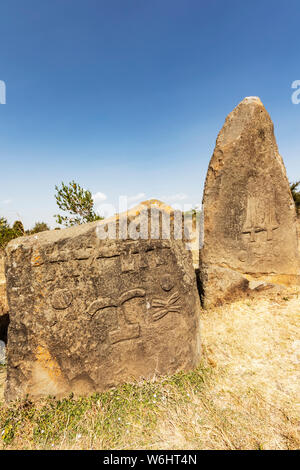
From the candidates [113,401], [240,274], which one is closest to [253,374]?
[113,401]

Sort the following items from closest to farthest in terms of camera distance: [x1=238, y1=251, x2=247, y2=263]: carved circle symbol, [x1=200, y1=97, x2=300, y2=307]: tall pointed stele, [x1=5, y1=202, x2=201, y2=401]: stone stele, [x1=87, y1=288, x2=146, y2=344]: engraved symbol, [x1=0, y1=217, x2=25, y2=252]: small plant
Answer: [x1=5, y1=202, x2=201, y2=401]: stone stele < [x1=87, y1=288, x2=146, y2=344]: engraved symbol < [x1=200, y1=97, x2=300, y2=307]: tall pointed stele < [x1=238, y1=251, x2=247, y2=263]: carved circle symbol < [x1=0, y1=217, x2=25, y2=252]: small plant

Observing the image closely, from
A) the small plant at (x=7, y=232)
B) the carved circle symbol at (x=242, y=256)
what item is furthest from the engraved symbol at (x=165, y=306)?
the small plant at (x=7, y=232)

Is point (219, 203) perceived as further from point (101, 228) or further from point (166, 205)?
point (101, 228)

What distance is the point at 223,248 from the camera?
16.4 feet

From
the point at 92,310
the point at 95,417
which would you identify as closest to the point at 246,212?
the point at 92,310

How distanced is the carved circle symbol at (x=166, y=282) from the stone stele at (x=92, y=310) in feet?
0.04

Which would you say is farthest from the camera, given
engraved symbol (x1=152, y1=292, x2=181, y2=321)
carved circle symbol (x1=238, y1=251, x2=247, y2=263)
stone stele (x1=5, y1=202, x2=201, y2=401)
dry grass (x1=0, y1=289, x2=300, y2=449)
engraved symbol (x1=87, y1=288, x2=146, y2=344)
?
carved circle symbol (x1=238, y1=251, x2=247, y2=263)

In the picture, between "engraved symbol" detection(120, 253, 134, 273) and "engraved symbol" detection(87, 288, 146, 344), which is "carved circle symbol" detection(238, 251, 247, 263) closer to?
"engraved symbol" detection(87, 288, 146, 344)

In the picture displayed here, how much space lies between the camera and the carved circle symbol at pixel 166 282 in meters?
2.86

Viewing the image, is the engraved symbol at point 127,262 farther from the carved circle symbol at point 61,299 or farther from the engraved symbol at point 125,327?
the carved circle symbol at point 61,299

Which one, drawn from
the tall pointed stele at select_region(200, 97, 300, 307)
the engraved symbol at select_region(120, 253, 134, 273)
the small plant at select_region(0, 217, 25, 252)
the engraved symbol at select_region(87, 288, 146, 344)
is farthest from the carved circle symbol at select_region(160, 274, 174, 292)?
the small plant at select_region(0, 217, 25, 252)

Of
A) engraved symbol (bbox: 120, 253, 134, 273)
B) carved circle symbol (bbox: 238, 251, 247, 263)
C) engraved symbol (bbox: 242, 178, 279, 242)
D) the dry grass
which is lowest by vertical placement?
the dry grass

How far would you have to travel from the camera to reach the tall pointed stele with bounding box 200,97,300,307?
4.86 meters

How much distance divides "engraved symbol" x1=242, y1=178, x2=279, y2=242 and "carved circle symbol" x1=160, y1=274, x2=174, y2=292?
2.71 m
